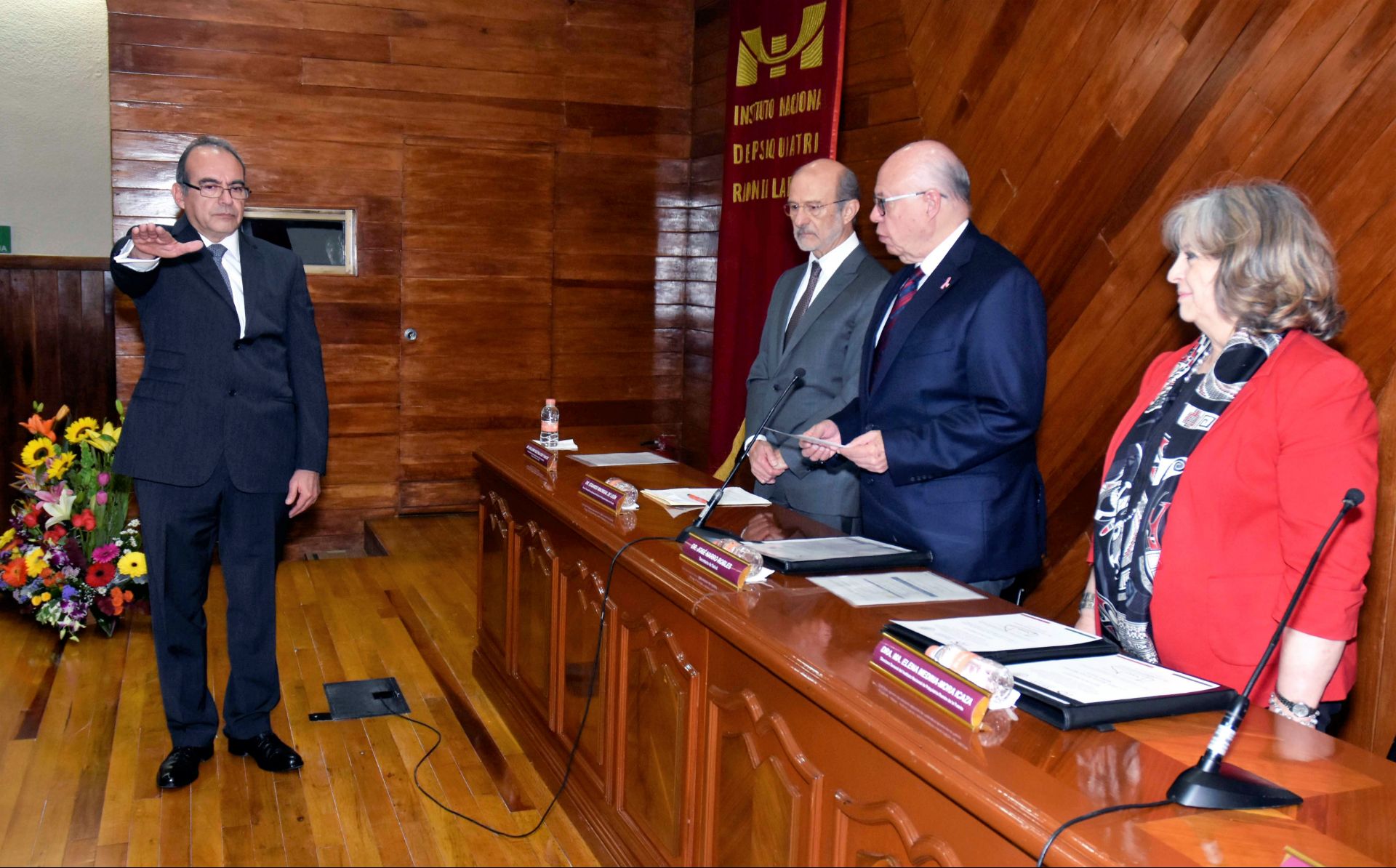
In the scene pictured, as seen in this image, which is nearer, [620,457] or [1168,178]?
[1168,178]

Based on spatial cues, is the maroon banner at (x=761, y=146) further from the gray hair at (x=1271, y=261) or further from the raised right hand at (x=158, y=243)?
the gray hair at (x=1271, y=261)

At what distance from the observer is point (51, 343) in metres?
4.86

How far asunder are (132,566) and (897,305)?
293 cm

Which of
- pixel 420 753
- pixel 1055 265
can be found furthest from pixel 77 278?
pixel 1055 265

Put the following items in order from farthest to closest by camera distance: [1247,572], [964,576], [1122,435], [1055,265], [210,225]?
[1055,265], [210,225], [964,576], [1122,435], [1247,572]

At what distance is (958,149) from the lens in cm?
380

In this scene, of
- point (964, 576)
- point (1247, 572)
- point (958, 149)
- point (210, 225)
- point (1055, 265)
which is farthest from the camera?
point (958, 149)

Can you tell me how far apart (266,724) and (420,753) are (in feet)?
1.32

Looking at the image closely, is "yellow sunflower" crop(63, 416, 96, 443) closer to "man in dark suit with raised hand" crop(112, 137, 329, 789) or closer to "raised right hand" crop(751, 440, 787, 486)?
"man in dark suit with raised hand" crop(112, 137, 329, 789)

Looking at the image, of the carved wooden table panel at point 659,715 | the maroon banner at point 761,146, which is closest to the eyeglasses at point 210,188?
the carved wooden table panel at point 659,715

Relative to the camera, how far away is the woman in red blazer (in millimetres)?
1602

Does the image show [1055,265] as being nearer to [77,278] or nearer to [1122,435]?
[1122,435]

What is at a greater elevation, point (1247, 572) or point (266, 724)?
point (1247, 572)

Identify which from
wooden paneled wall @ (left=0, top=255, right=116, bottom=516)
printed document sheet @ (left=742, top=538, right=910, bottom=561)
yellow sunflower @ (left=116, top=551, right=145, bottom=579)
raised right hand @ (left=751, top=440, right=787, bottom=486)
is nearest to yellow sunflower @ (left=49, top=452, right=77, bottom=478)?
yellow sunflower @ (left=116, top=551, right=145, bottom=579)
